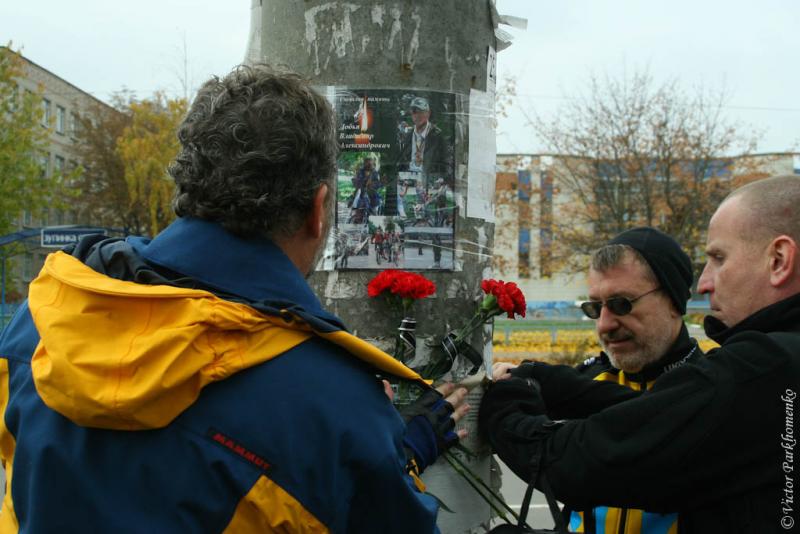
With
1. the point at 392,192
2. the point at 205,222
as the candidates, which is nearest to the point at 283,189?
the point at 205,222

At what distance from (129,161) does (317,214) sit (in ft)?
102

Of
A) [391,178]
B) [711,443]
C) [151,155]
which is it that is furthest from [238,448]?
[151,155]

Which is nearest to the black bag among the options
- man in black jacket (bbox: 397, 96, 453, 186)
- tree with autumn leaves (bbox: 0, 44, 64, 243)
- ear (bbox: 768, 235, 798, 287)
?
ear (bbox: 768, 235, 798, 287)

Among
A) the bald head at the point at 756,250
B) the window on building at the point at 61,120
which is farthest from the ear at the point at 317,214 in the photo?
the window on building at the point at 61,120

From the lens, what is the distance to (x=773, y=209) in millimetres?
2225

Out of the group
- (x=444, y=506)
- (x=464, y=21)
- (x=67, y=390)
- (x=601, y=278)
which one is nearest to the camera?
(x=67, y=390)

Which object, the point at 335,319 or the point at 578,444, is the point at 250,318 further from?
the point at 578,444

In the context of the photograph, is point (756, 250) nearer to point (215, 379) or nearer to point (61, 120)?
point (215, 379)

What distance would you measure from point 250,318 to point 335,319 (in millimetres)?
194

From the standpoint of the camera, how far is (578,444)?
2.12 metres

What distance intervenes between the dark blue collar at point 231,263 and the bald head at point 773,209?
53.1 inches

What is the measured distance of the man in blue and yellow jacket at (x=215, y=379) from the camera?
4.54ft

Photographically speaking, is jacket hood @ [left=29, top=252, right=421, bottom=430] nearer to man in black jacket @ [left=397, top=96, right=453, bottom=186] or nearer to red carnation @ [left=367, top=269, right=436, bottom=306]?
red carnation @ [left=367, top=269, right=436, bottom=306]

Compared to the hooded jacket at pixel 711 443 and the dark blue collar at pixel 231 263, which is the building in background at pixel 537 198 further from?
the dark blue collar at pixel 231 263
